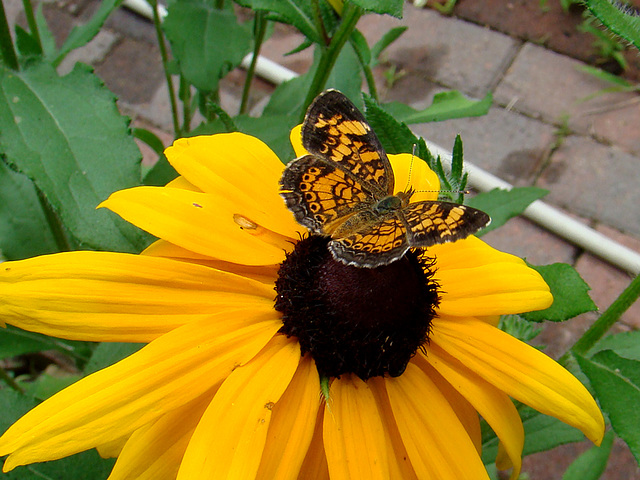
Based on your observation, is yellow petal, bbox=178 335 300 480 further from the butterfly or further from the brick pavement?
the brick pavement

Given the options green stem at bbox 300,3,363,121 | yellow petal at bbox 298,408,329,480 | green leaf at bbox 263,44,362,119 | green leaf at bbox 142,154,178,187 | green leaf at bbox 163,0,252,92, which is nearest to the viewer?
yellow petal at bbox 298,408,329,480

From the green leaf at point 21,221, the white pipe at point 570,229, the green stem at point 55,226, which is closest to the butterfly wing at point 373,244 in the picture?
the green stem at point 55,226

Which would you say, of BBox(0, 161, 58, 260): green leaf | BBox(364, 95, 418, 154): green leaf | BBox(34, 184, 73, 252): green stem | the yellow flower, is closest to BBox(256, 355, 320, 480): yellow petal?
the yellow flower

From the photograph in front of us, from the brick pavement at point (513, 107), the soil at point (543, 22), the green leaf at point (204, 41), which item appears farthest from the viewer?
the soil at point (543, 22)

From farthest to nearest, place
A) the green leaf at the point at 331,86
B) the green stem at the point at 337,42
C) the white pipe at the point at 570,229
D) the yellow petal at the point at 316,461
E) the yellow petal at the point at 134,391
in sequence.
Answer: the white pipe at the point at 570,229, the green leaf at the point at 331,86, the green stem at the point at 337,42, the yellow petal at the point at 316,461, the yellow petal at the point at 134,391

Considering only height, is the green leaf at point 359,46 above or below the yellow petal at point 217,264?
above

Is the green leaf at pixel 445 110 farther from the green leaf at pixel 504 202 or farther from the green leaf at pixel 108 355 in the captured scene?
the green leaf at pixel 108 355

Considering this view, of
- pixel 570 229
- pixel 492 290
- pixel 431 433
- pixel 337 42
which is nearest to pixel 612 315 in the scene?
pixel 492 290
